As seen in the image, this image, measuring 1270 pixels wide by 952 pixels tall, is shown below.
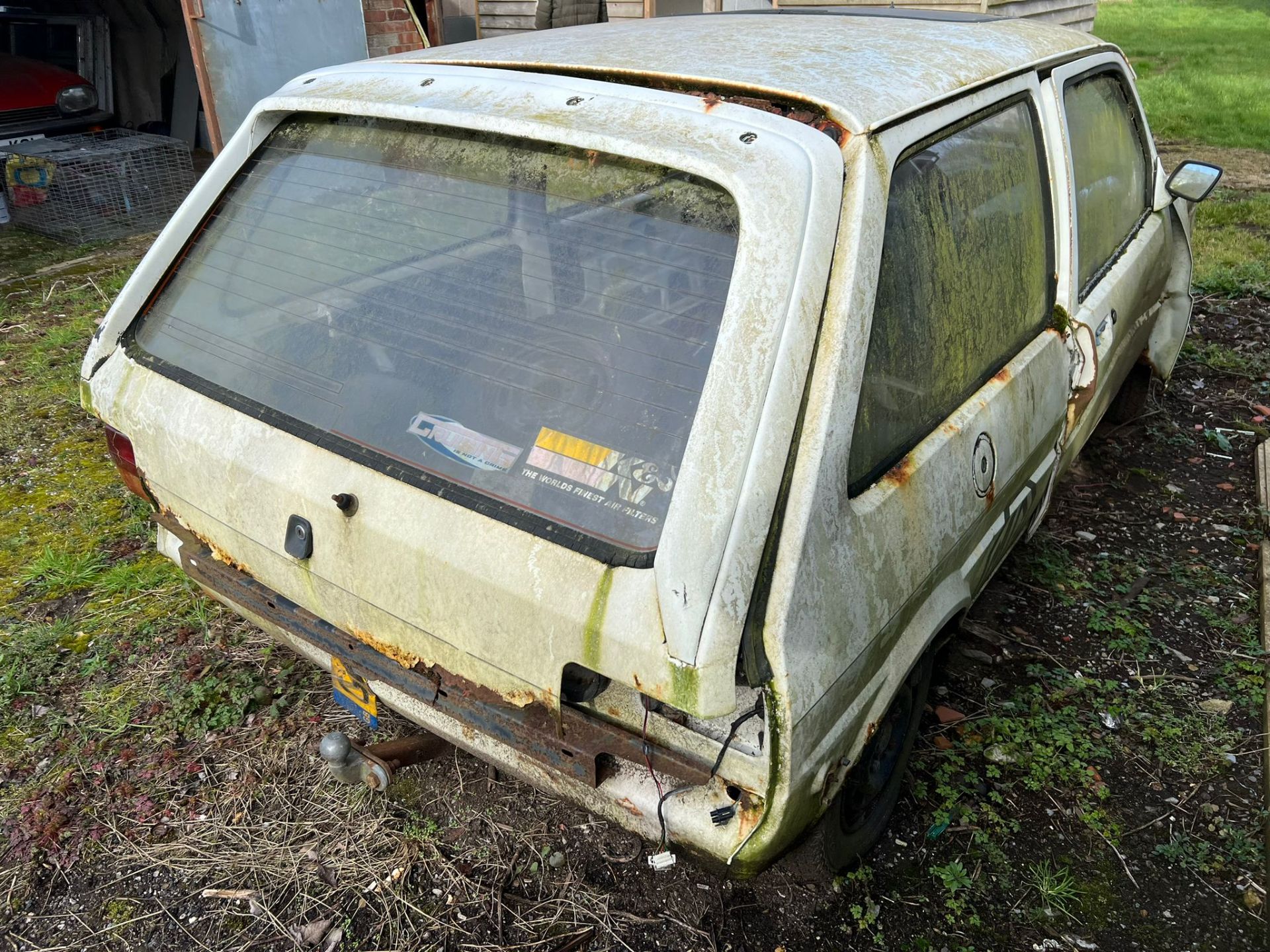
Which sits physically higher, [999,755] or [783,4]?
[783,4]

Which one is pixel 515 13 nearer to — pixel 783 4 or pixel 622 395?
pixel 783 4

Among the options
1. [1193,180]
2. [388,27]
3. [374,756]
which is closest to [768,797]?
[374,756]

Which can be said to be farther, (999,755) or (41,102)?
(41,102)

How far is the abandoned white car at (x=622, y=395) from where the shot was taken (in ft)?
4.91

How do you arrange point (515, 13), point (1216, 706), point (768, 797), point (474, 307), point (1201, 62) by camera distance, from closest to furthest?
Result: 1. point (768, 797)
2. point (474, 307)
3. point (1216, 706)
4. point (515, 13)
5. point (1201, 62)

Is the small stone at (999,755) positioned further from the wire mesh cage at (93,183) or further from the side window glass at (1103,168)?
the wire mesh cage at (93,183)

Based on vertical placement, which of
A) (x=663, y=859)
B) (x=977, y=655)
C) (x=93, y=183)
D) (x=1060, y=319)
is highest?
(x=1060, y=319)

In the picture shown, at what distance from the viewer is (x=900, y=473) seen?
1762mm

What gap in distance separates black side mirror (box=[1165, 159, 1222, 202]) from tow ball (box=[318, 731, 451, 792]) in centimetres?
334

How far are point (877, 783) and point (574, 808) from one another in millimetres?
797

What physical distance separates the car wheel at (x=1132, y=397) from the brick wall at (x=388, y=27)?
5.78 m

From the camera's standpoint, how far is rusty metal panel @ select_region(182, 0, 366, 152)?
6.46 m

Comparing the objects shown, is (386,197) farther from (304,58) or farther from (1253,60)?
(1253,60)

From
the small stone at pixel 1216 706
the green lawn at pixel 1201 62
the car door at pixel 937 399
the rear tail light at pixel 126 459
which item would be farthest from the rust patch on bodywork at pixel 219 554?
the green lawn at pixel 1201 62
